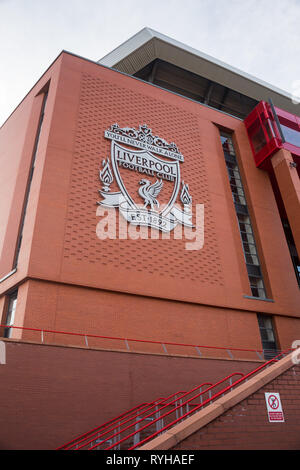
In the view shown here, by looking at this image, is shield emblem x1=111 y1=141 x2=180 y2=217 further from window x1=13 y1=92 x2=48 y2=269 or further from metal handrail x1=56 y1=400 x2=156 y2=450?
metal handrail x1=56 y1=400 x2=156 y2=450

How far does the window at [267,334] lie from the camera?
1906 cm

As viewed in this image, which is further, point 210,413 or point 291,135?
point 291,135

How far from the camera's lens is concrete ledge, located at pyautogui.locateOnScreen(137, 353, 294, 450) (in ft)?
19.6

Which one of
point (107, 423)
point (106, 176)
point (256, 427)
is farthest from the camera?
point (106, 176)

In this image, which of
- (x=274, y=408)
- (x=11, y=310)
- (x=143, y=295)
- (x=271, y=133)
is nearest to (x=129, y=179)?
(x=143, y=295)

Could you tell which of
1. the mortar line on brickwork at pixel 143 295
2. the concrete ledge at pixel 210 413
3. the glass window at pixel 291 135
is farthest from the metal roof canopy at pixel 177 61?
the concrete ledge at pixel 210 413

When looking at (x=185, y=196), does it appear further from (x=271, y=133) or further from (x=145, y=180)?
(x=271, y=133)

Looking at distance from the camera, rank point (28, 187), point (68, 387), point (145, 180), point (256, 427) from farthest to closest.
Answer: point (145, 180)
point (28, 187)
point (68, 387)
point (256, 427)

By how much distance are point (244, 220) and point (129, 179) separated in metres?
8.70

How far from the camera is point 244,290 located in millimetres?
19969

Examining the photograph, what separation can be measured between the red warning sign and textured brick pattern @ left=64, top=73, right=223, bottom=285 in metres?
10.1

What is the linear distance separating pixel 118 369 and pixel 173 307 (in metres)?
5.70

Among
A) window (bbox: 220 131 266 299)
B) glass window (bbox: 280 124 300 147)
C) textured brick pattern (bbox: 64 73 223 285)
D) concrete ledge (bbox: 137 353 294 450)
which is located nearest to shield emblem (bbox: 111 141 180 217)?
textured brick pattern (bbox: 64 73 223 285)

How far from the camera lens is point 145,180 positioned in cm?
1997
